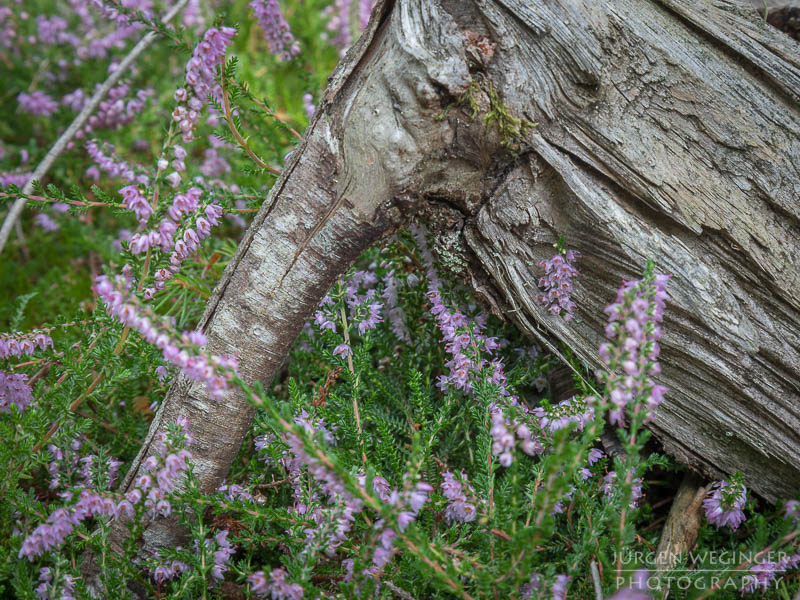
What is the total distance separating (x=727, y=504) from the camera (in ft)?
6.52

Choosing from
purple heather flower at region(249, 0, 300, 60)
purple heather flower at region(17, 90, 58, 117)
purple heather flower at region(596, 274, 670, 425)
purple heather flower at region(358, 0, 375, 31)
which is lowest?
purple heather flower at region(17, 90, 58, 117)

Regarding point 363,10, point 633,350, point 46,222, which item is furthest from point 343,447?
point 363,10

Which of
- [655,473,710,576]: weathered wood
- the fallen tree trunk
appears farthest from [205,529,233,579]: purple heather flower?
[655,473,710,576]: weathered wood

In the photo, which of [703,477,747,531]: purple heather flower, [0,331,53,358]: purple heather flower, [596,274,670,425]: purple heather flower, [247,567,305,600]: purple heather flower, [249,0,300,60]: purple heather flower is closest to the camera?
[596,274,670,425]: purple heather flower

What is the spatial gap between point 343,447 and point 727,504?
1.38 m

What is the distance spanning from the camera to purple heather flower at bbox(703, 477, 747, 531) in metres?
1.97

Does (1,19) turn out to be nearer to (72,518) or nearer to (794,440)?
(72,518)

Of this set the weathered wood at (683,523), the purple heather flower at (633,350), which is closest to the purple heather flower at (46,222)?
the purple heather flower at (633,350)

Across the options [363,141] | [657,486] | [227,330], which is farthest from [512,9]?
[657,486]

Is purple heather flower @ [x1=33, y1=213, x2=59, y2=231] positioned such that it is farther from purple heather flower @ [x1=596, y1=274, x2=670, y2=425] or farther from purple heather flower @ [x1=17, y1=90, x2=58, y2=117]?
purple heather flower @ [x1=596, y1=274, x2=670, y2=425]

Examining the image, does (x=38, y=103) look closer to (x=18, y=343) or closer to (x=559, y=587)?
(x=18, y=343)

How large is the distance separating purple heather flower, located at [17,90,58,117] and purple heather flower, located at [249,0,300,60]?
7.77ft

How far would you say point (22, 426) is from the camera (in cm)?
196

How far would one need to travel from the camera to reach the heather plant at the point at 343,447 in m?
1.48
